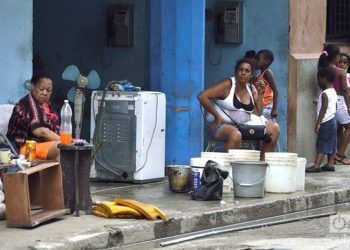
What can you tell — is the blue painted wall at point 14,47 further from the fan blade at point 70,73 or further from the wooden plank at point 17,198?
the wooden plank at point 17,198

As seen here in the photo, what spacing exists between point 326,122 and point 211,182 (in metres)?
3.30

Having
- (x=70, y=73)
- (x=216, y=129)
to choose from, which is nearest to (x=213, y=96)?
(x=216, y=129)

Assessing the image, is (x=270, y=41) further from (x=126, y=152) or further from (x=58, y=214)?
(x=58, y=214)

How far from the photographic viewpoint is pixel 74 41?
46.1 ft

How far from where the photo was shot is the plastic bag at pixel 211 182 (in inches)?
392

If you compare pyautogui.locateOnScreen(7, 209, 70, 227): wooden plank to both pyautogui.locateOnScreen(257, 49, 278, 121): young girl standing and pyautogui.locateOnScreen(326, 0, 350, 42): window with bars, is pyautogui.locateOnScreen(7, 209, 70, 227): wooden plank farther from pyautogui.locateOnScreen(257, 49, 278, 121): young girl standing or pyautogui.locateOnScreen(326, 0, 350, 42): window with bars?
pyautogui.locateOnScreen(326, 0, 350, 42): window with bars

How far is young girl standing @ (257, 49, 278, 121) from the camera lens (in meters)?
13.0

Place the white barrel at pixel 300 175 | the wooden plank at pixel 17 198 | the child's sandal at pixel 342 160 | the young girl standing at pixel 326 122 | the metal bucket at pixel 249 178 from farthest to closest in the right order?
the child's sandal at pixel 342 160 < the young girl standing at pixel 326 122 < the white barrel at pixel 300 175 < the metal bucket at pixel 249 178 < the wooden plank at pixel 17 198

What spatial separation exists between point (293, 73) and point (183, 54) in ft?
8.60

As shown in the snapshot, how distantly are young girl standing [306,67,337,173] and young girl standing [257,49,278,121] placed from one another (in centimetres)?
65

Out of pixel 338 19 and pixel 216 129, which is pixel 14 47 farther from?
pixel 338 19

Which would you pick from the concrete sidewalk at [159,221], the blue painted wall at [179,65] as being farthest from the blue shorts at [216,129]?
the concrete sidewalk at [159,221]

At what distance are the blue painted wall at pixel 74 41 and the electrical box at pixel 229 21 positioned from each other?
1.45 m

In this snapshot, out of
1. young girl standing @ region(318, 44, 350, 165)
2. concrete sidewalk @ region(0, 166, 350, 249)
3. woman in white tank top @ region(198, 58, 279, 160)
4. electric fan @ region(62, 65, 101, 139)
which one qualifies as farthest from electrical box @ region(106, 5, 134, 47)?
concrete sidewalk @ region(0, 166, 350, 249)
